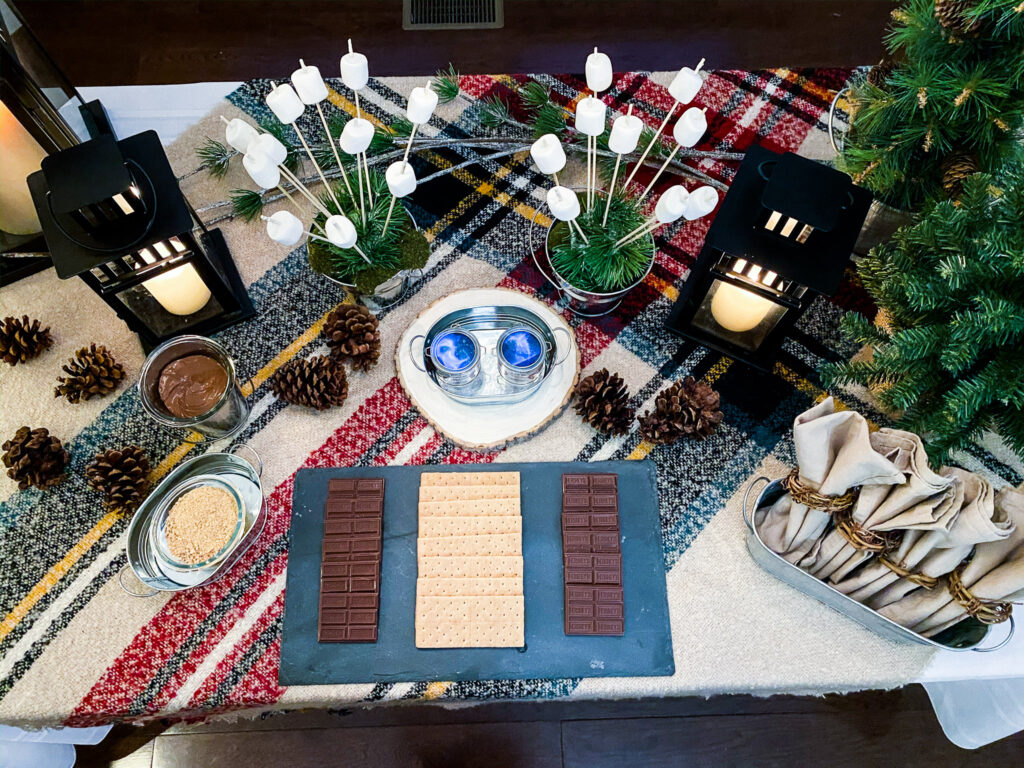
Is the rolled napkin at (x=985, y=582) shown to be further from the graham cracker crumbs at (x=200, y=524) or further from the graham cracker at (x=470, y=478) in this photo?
the graham cracker crumbs at (x=200, y=524)

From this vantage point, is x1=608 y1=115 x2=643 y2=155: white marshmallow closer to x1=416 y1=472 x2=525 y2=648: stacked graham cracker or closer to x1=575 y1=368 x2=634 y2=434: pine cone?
x1=575 y1=368 x2=634 y2=434: pine cone

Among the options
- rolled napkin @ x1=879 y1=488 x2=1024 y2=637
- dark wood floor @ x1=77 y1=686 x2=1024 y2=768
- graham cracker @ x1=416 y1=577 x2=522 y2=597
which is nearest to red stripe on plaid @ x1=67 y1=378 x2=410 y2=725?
graham cracker @ x1=416 y1=577 x2=522 y2=597

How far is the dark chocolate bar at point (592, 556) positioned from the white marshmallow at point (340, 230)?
439 mm

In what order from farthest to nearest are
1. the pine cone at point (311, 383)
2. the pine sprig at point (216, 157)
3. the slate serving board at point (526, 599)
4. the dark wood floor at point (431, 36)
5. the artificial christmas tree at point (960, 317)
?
the dark wood floor at point (431, 36) < the pine sprig at point (216, 157) < the pine cone at point (311, 383) < the slate serving board at point (526, 599) < the artificial christmas tree at point (960, 317)

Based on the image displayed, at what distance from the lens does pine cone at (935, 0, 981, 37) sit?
2.46 feet

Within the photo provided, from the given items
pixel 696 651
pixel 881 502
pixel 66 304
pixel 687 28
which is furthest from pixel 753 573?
pixel 687 28

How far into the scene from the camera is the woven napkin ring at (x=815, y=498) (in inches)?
32.1

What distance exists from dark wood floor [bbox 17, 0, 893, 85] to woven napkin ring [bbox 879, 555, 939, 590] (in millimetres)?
1145

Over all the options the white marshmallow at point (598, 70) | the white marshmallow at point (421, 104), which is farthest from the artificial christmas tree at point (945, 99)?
the white marshmallow at point (421, 104)

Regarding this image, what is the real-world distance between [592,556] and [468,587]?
17 centimetres

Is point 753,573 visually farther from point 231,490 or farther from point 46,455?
point 46,455

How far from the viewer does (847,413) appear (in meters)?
0.78

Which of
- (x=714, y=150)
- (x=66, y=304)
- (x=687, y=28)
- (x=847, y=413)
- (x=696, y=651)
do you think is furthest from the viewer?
(x=687, y=28)

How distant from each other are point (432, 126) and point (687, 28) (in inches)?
28.9
